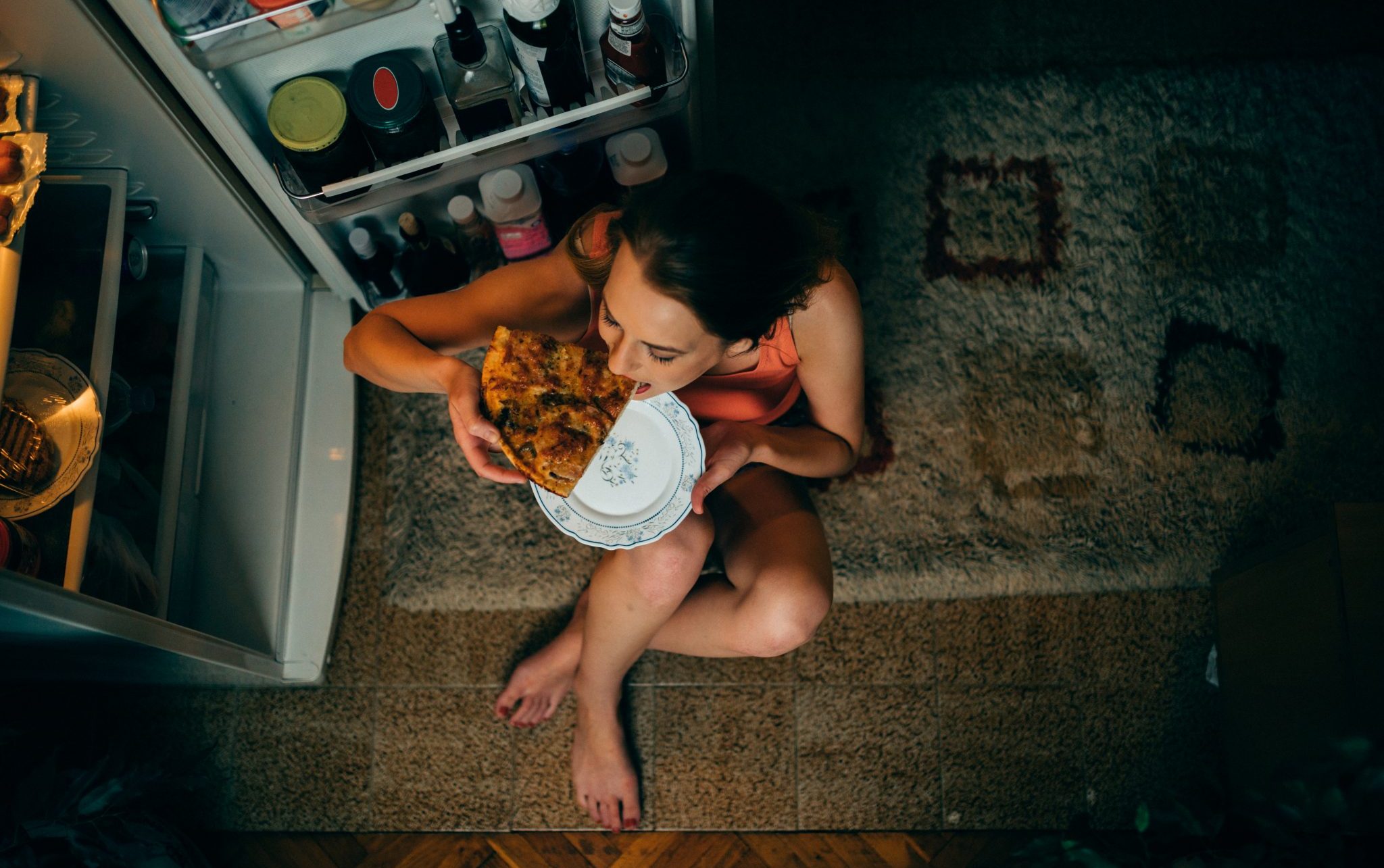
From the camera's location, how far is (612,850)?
1.57m

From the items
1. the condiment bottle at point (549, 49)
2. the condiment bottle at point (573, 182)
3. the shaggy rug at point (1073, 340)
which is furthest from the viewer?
the shaggy rug at point (1073, 340)

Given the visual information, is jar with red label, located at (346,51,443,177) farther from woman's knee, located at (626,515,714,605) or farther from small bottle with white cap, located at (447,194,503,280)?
woman's knee, located at (626,515,714,605)

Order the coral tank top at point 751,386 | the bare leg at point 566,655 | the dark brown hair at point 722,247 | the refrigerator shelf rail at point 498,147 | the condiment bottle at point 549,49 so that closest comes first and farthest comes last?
the dark brown hair at point 722,247 → the condiment bottle at point 549,49 → the refrigerator shelf rail at point 498,147 → the coral tank top at point 751,386 → the bare leg at point 566,655

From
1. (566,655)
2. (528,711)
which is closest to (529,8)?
(566,655)

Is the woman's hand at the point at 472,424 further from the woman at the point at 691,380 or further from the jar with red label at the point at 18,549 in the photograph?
the jar with red label at the point at 18,549

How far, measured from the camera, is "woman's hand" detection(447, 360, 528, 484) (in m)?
1.08

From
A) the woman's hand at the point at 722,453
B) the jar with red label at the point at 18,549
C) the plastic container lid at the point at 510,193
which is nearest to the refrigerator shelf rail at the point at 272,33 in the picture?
the plastic container lid at the point at 510,193

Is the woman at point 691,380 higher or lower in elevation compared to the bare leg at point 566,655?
higher

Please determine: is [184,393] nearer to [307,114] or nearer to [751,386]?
[307,114]

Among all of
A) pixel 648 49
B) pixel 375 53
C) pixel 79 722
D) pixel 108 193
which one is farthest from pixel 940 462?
pixel 79 722

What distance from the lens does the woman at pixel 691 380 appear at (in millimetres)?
961

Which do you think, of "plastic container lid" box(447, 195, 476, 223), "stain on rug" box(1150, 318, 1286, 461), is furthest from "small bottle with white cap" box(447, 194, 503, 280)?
"stain on rug" box(1150, 318, 1286, 461)

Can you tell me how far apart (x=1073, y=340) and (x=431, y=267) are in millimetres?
1258

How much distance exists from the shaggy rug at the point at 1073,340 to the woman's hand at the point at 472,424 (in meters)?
0.55
